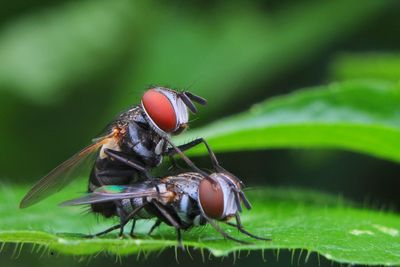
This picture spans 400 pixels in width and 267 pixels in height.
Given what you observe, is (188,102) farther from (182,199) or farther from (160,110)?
(182,199)

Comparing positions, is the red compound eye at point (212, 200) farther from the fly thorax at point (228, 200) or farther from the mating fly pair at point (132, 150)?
the mating fly pair at point (132, 150)

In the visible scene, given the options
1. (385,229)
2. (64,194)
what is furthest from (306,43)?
(385,229)

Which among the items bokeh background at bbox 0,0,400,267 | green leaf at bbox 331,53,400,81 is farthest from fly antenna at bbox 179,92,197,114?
bokeh background at bbox 0,0,400,267

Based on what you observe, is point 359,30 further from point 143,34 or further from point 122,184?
point 122,184

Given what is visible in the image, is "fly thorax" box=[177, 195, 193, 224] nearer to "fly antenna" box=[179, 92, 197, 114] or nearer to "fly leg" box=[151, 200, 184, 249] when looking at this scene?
"fly leg" box=[151, 200, 184, 249]

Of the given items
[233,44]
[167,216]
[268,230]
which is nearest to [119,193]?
[167,216]
